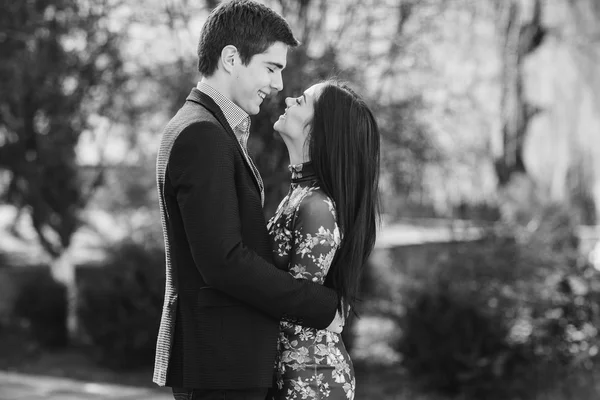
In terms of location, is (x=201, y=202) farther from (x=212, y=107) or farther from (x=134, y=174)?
(x=134, y=174)

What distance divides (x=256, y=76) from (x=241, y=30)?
0.13m

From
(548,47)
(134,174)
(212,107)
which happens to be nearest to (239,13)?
(212,107)

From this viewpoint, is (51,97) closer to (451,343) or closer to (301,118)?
(451,343)

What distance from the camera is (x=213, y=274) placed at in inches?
77.0

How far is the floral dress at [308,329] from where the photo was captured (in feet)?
7.04

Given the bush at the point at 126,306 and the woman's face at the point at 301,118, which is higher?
the woman's face at the point at 301,118

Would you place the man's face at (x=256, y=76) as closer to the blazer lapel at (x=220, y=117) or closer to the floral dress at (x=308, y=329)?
the blazer lapel at (x=220, y=117)

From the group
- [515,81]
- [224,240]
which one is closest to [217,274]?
[224,240]

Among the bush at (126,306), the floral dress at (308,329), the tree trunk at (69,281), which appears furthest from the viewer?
the tree trunk at (69,281)

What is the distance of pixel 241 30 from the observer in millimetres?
2131

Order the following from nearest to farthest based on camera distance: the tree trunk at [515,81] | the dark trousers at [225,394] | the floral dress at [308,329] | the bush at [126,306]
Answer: the dark trousers at [225,394] → the floral dress at [308,329] → the bush at [126,306] → the tree trunk at [515,81]

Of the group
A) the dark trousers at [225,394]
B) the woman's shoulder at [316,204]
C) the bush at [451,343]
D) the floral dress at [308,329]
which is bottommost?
the bush at [451,343]

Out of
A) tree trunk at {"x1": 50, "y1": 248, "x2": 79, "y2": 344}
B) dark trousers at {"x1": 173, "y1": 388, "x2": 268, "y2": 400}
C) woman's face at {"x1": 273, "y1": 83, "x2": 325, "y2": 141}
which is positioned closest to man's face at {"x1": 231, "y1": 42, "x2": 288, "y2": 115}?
woman's face at {"x1": 273, "y1": 83, "x2": 325, "y2": 141}

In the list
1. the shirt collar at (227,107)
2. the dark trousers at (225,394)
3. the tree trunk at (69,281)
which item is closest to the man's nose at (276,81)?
the shirt collar at (227,107)
